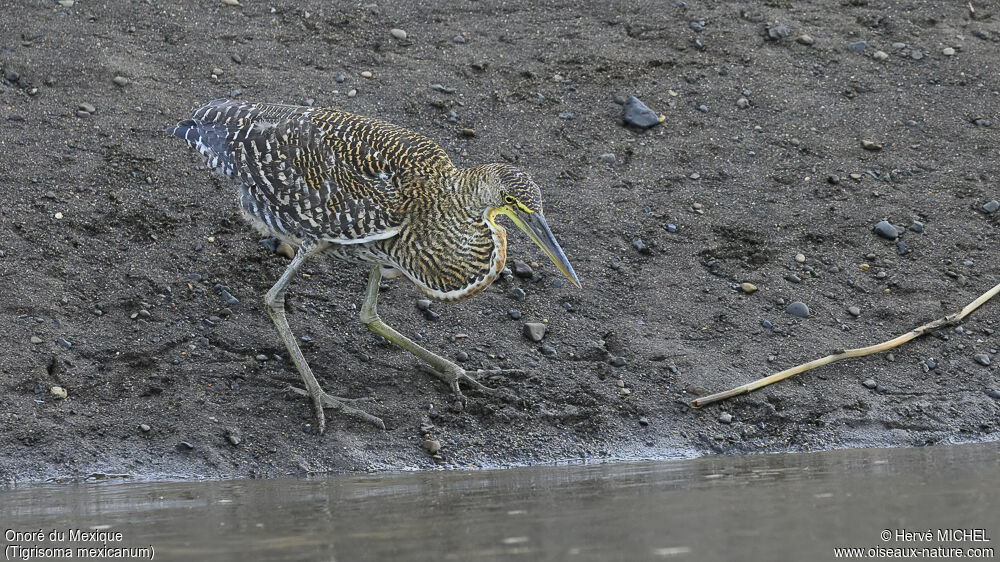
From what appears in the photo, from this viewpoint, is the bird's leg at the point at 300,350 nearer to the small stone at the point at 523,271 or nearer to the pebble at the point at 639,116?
the small stone at the point at 523,271

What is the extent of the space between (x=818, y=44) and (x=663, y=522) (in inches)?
302

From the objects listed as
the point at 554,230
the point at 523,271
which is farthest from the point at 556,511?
the point at 554,230

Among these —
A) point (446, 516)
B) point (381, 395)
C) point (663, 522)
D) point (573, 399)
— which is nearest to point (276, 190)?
point (381, 395)

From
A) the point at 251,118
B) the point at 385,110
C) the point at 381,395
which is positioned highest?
the point at 251,118

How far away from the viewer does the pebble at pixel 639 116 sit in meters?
9.82

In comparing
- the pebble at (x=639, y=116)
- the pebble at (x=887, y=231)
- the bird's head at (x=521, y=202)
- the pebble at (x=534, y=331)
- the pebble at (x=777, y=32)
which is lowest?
the pebble at (x=534, y=331)

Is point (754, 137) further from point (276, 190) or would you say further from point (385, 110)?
point (276, 190)

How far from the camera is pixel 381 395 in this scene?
7254 millimetres

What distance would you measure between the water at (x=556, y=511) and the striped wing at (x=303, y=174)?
1.64 m

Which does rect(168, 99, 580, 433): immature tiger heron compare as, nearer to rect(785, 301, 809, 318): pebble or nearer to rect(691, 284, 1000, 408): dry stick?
rect(691, 284, 1000, 408): dry stick

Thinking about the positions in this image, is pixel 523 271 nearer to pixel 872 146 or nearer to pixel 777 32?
pixel 872 146

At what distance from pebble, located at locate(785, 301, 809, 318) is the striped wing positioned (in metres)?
3.04

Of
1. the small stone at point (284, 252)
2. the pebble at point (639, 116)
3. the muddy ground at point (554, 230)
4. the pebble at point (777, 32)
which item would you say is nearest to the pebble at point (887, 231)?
the muddy ground at point (554, 230)

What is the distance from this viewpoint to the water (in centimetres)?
422
